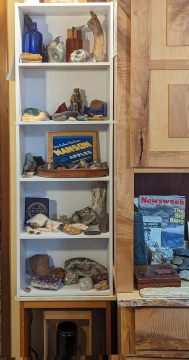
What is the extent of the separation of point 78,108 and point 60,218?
1.87ft

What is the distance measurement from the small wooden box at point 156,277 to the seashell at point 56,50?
1.07 meters

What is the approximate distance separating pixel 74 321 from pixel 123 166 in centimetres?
101

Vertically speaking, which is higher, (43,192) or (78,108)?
(78,108)

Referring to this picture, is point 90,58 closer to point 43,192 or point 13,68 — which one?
point 13,68

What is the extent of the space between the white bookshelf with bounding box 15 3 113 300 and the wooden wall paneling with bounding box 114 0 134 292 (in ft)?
1.03

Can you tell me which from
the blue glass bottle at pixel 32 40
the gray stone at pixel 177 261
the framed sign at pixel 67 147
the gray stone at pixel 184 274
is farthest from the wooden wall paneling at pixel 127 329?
the blue glass bottle at pixel 32 40

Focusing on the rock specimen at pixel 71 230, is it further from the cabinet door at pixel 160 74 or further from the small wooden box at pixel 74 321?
the cabinet door at pixel 160 74

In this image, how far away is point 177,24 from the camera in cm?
165

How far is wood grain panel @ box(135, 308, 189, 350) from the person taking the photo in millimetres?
1675

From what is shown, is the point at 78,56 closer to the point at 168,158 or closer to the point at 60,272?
the point at 168,158

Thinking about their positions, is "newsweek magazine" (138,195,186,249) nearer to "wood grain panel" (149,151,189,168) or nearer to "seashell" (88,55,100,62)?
"wood grain panel" (149,151,189,168)

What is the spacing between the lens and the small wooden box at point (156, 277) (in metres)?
1.75

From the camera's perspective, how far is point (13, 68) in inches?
84.0

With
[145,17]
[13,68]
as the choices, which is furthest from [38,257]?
[145,17]
